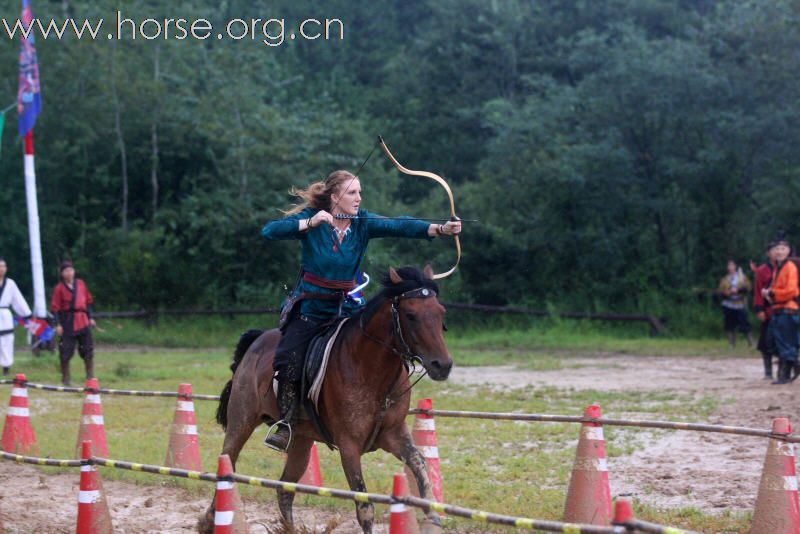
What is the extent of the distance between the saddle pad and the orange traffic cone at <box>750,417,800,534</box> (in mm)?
3079

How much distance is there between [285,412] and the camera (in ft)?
27.8

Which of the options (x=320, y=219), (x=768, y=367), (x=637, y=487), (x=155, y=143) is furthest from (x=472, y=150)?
(x=320, y=219)

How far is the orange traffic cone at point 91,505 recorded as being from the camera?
8.20 meters

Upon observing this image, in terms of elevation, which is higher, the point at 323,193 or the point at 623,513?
the point at 323,193

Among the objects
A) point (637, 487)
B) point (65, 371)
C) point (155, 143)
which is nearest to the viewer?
point (637, 487)

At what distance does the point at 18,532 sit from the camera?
9.02 metres

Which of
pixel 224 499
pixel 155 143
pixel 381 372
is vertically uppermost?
pixel 155 143

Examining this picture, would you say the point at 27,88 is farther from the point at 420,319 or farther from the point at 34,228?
the point at 420,319

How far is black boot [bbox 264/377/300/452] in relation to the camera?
330 inches

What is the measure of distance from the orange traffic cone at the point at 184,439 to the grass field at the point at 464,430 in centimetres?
25

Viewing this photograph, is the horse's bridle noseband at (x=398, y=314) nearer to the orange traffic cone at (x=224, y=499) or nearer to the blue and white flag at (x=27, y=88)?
the orange traffic cone at (x=224, y=499)

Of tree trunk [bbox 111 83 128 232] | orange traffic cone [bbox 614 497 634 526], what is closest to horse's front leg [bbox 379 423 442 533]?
orange traffic cone [bbox 614 497 634 526]

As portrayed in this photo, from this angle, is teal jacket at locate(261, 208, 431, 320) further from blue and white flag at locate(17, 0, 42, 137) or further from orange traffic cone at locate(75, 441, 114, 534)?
blue and white flag at locate(17, 0, 42, 137)

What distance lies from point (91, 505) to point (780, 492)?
4.77m
